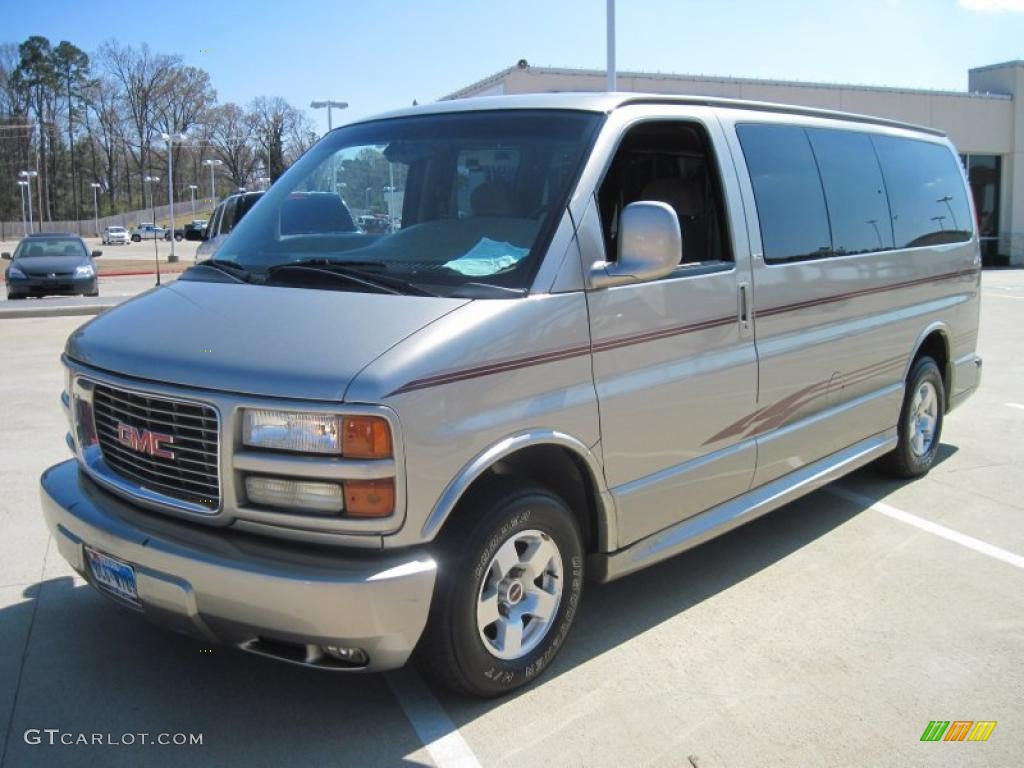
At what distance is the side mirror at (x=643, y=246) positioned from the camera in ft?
11.7

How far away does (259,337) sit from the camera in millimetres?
3221

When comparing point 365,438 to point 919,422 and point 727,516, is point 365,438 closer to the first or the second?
point 727,516


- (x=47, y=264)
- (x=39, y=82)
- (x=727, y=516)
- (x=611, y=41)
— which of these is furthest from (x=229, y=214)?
(x=39, y=82)

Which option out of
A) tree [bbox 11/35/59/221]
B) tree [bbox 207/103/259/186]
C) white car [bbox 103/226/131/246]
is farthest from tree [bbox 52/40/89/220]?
white car [bbox 103/226/131/246]

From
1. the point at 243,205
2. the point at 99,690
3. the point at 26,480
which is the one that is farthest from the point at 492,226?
the point at 243,205

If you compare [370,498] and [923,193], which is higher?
[923,193]

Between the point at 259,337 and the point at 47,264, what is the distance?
18.3m

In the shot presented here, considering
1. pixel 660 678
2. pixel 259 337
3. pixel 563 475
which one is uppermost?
pixel 259 337

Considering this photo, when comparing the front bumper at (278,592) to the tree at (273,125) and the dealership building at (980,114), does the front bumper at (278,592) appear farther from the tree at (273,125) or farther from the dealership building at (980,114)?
the tree at (273,125)

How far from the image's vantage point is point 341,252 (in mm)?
3949

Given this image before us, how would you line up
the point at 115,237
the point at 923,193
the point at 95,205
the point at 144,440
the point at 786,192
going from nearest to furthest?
the point at 144,440 < the point at 786,192 < the point at 923,193 < the point at 115,237 < the point at 95,205

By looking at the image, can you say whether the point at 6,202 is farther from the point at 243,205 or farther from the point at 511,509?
the point at 511,509

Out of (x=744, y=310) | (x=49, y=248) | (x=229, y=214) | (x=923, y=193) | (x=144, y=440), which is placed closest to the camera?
(x=144, y=440)

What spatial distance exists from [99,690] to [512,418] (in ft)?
6.18
